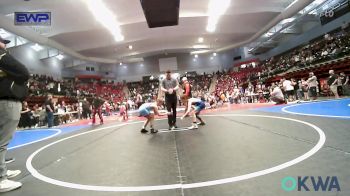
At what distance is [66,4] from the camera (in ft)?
56.5

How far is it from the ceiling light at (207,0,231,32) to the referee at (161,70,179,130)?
15.5 meters

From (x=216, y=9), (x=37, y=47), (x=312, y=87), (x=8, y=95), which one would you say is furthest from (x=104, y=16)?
(x=8, y=95)

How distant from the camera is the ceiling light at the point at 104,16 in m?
17.8

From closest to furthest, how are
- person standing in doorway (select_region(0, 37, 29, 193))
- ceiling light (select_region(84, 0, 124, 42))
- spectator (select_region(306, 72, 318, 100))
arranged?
person standing in doorway (select_region(0, 37, 29, 193)), spectator (select_region(306, 72, 318, 100)), ceiling light (select_region(84, 0, 124, 42))

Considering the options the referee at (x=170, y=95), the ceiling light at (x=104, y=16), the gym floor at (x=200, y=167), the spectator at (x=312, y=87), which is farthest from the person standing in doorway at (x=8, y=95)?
the ceiling light at (x=104, y=16)

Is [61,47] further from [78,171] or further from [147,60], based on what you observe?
[78,171]

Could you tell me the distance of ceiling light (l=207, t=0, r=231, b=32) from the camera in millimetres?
20359

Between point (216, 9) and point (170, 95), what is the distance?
1734 centimetres

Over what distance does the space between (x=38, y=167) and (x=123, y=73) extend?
143ft

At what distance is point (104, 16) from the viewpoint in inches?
805

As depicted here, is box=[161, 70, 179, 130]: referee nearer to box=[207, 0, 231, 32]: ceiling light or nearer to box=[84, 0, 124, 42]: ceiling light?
box=[84, 0, 124, 42]: ceiling light

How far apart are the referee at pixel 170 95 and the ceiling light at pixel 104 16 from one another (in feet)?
44.1

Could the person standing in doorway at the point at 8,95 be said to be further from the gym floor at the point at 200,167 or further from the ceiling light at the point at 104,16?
the ceiling light at the point at 104,16

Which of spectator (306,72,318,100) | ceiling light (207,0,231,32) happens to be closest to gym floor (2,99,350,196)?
spectator (306,72,318,100)
